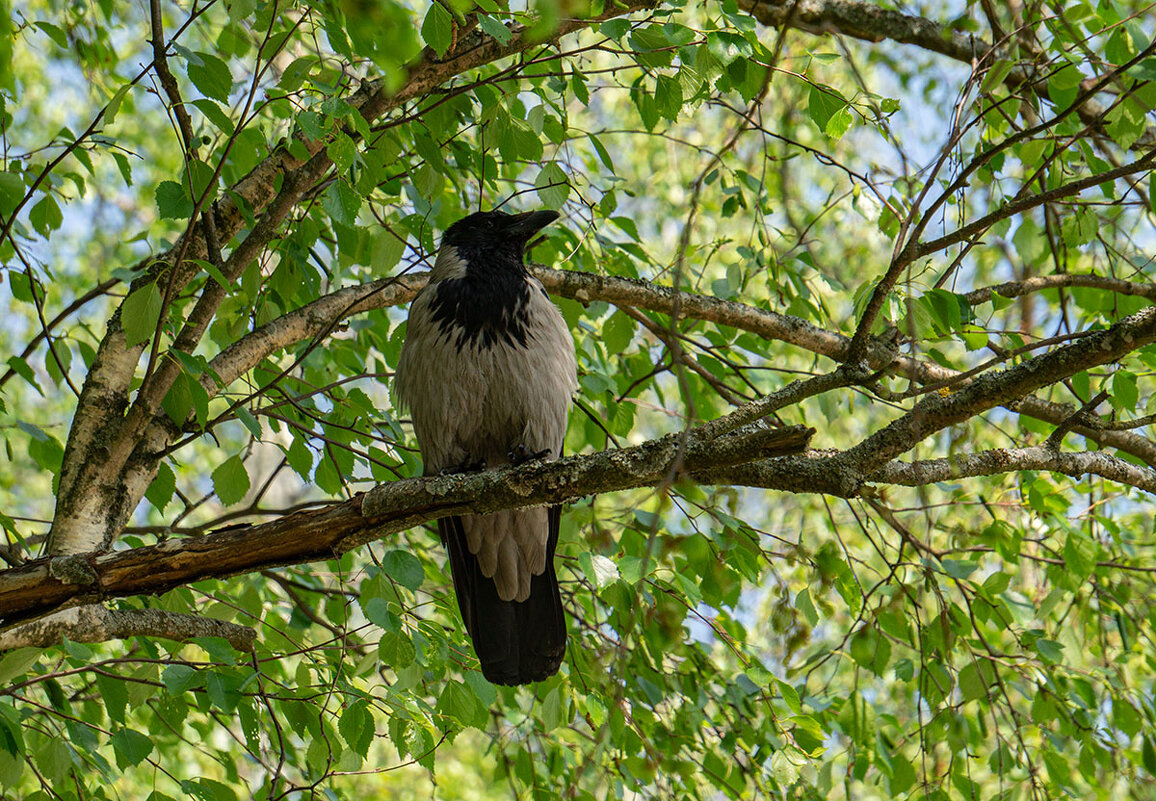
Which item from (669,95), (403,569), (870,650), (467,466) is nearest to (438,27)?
(669,95)

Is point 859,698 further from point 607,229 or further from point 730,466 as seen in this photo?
point 607,229

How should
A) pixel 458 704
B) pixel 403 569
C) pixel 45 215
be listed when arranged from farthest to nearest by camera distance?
1. pixel 45 215
2. pixel 458 704
3. pixel 403 569

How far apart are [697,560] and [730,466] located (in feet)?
3.84

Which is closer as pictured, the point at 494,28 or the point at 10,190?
the point at 494,28

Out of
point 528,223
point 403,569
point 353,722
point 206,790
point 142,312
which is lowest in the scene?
point 206,790

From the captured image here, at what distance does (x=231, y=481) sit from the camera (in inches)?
123

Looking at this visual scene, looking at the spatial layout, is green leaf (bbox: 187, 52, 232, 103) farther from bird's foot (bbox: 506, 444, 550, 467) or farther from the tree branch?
bird's foot (bbox: 506, 444, 550, 467)

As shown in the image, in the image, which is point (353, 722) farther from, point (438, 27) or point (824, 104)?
point (824, 104)

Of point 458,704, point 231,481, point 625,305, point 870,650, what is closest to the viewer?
point 458,704

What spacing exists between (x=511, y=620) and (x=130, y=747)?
1.48 m

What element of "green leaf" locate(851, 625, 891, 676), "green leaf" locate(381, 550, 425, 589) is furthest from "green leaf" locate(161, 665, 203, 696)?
"green leaf" locate(851, 625, 891, 676)

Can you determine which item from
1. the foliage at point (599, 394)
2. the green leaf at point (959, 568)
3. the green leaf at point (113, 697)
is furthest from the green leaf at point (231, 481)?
the green leaf at point (959, 568)

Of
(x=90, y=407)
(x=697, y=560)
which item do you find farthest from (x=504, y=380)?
(x=90, y=407)

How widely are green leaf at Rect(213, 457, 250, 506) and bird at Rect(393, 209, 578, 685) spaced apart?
910 mm
